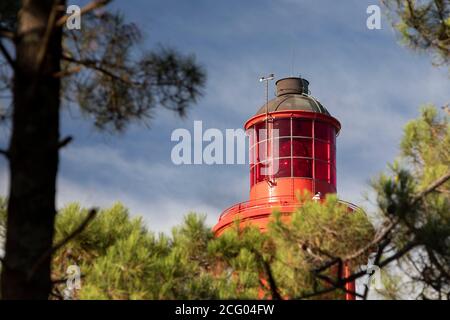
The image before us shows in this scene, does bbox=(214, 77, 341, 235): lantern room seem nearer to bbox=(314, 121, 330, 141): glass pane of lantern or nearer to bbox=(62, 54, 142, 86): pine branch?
bbox=(314, 121, 330, 141): glass pane of lantern

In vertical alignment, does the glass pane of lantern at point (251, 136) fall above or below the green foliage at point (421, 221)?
above

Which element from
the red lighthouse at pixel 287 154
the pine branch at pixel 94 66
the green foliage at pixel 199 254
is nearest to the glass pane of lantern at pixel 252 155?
the red lighthouse at pixel 287 154

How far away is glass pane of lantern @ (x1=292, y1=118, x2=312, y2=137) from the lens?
1862 cm

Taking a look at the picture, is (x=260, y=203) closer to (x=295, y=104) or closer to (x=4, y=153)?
(x=295, y=104)

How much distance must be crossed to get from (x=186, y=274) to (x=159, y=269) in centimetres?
49

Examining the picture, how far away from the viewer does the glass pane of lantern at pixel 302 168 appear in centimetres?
1827

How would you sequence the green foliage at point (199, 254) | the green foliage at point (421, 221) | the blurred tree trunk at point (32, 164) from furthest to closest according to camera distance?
1. the green foliage at point (199, 254)
2. the green foliage at point (421, 221)
3. the blurred tree trunk at point (32, 164)

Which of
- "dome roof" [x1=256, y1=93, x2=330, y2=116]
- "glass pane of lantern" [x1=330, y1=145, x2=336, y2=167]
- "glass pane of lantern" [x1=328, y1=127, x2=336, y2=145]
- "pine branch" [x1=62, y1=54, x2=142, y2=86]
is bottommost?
"pine branch" [x1=62, y1=54, x2=142, y2=86]

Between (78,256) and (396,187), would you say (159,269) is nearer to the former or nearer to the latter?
(78,256)

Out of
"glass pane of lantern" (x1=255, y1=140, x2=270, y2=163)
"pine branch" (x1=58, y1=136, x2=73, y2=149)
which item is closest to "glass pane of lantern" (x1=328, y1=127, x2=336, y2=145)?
"glass pane of lantern" (x1=255, y1=140, x2=270, y2=163)

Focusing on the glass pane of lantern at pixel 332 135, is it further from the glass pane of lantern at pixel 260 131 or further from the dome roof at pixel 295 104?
the glass pane of lantern at pixel 260 131

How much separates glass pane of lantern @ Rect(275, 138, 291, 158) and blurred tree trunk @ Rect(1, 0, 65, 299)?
14966 millimetres

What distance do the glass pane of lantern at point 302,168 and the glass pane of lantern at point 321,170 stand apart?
9.4 inches
